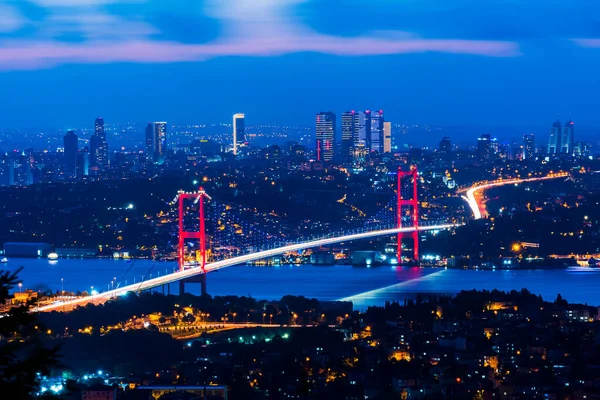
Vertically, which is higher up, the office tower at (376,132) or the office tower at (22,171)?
the office tower at (376,132)

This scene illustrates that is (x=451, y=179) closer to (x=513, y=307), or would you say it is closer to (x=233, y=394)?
(x=513, y=307)

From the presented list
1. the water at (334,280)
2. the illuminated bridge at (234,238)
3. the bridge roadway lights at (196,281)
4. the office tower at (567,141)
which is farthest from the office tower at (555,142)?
the bridge roadway lights at (196,281)

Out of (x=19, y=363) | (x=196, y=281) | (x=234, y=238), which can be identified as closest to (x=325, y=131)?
(x=234, y=238)

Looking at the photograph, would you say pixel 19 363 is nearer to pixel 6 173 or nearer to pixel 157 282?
pixel 157 282

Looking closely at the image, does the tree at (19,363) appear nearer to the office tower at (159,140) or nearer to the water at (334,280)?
the water at (334,280)

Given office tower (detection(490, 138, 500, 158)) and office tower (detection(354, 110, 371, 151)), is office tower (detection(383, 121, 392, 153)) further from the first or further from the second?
office tower (detection(490, 138, 500, 158))

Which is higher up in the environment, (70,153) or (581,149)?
(70,153)

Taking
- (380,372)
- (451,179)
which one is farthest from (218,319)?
(451,179)
